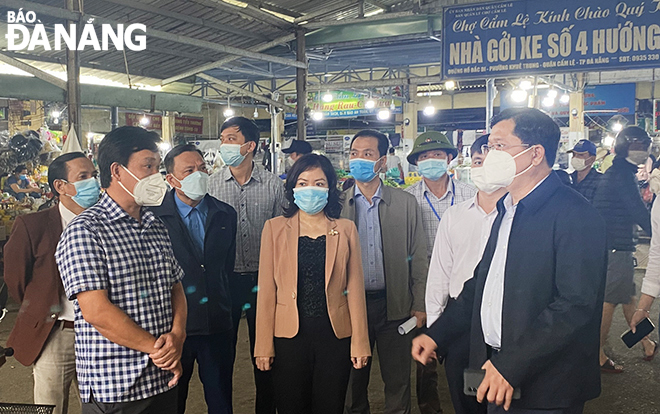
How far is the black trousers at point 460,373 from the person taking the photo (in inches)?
108

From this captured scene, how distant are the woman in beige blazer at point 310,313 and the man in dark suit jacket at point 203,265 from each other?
39 cm

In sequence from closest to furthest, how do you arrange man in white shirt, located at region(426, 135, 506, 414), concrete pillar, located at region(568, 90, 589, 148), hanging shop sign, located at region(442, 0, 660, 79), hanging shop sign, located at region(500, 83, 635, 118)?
1. man in white shirt, located at region(426, 135, 506, 414)
2. hanging shop sign, located at region(442, 0, 660, 79)
3. concrete pillar, located at region(568, 90, 589, 148)
4. hanging shop sign, located at region(500, 83, 635, 118)

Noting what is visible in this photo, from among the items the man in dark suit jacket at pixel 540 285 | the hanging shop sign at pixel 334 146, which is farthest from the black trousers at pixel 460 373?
the hanging shop sign at pixel 334 146

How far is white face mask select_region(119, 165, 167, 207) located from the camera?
232 cm

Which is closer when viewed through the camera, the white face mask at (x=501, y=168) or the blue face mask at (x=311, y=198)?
the white face mask at (x=501, y=168)

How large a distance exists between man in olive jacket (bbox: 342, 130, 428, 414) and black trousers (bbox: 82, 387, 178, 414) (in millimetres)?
1285

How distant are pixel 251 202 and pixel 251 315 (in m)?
0.74

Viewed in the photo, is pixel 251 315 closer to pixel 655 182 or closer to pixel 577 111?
pixel 655 182

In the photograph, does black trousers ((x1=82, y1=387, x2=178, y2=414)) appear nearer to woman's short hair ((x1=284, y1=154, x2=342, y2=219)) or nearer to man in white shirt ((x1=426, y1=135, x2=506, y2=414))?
woman's short hair ((x1=284, y1=154, x2=342, y2=219))

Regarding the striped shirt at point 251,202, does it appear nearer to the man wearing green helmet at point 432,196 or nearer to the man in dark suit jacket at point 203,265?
the man in dark suit jacket at point 203,265

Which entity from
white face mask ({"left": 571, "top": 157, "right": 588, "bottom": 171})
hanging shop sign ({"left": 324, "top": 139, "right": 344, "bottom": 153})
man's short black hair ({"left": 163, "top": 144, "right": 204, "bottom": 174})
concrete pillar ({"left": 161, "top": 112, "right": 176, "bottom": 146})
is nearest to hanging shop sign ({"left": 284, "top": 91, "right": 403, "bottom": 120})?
hanging shop sign ({"left": 324, "top": 139, "right": 344, "bottom": 153})

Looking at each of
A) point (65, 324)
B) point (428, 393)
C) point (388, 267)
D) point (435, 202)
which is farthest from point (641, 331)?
point (65, 324)

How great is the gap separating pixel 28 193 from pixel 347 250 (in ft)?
32.1

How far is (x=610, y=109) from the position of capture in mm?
20062
